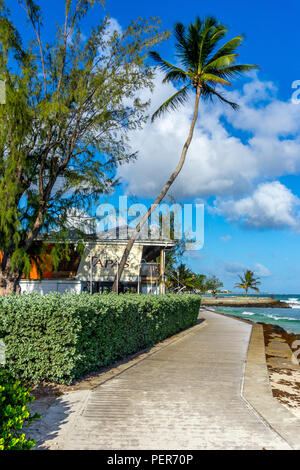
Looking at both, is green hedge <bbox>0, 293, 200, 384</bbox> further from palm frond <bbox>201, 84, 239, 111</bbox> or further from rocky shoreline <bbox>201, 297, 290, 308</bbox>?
rocky shoreline <bbox>201, 297, 290, 308</bbox>

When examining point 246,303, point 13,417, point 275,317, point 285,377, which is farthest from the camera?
point 246,303

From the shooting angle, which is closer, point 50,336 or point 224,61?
point 50,336

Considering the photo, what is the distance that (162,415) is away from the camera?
4852 millimetres

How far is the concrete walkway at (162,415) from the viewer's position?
402 cm

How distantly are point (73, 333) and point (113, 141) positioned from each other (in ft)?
36.5

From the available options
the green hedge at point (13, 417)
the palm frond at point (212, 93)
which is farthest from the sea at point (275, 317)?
the green hedge at point (13, 417)

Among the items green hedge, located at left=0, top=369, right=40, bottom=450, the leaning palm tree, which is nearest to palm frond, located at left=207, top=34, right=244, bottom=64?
the leaning palm tree

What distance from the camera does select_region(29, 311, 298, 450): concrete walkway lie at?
4.02 m

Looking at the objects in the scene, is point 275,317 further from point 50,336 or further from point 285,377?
point 50,336

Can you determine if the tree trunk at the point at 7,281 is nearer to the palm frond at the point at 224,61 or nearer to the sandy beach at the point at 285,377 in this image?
the sandy beach at the point at 285,377

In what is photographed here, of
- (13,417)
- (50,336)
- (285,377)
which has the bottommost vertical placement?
(285,377)

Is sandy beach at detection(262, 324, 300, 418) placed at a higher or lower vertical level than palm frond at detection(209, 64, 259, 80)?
lower

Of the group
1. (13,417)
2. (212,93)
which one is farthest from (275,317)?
(13,417)
